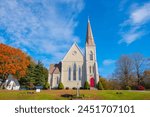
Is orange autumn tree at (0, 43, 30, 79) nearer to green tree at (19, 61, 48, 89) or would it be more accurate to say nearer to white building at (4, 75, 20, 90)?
green tree at (19, 61, 48, 89)

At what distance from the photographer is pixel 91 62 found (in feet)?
149

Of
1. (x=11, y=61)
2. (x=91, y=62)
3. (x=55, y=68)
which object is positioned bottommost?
(x=55, y=68)

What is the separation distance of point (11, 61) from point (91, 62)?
59.5ft

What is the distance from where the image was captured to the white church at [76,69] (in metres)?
44.4

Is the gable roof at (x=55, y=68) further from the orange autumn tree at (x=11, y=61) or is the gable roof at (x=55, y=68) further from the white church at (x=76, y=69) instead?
the orange autumn tree at (x=11, y=61)

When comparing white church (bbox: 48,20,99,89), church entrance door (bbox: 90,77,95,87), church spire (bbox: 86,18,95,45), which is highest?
church spire (bbox: 86,18,95,45)

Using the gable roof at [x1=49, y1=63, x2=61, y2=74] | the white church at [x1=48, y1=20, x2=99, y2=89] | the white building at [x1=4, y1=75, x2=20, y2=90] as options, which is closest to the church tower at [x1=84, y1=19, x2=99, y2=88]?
the white church at [x1=48, y1=20, x2=99, y2=89]

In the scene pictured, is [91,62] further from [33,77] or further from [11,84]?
[11,84]

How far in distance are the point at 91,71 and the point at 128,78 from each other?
1014cm

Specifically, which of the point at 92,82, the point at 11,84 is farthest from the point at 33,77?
the point at 92,82

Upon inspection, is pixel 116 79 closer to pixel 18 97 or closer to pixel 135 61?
pixel 135 61

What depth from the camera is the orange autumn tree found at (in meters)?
38.8

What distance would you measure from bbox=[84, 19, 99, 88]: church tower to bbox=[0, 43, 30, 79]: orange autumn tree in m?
14.3

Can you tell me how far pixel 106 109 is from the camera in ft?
38.9
